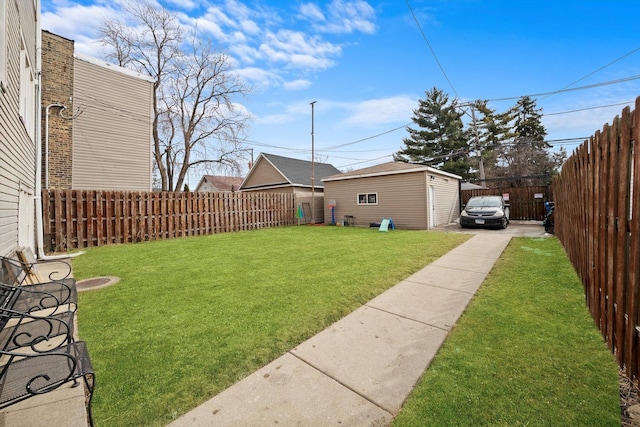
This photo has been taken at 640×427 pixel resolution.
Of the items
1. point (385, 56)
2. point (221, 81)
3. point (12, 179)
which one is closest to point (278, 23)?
point (385, 56)

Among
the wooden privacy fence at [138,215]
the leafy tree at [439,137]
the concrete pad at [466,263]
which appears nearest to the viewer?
the concrete pad at [466,263]

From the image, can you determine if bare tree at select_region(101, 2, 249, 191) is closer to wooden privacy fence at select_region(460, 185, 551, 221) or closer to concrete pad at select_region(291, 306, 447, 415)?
wooden privacy fence at select_region(460, 185, 551, 221)

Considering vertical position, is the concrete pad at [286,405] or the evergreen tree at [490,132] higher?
the evergreen tree at [490,132]

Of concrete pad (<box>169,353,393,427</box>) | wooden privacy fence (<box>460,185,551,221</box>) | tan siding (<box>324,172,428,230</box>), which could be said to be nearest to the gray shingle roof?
tan siding (<box>324,172,428,230</box>)

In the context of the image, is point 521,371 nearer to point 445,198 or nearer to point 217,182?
point 445,198

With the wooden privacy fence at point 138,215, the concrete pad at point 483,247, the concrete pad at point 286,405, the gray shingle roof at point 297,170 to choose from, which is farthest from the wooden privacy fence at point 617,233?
the gray shingle roof at point 297,170

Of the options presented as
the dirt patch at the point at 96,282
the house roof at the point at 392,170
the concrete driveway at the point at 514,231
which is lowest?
the dirt patch at the point at 96,282

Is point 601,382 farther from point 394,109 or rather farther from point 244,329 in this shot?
point 394,109

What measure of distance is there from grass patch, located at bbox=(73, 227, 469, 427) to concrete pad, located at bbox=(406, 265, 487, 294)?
27cm

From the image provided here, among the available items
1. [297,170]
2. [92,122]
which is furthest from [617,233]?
[297,170]

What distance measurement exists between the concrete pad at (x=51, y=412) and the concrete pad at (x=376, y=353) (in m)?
1.55

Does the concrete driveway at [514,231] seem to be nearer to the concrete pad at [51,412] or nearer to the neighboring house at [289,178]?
the neighboring house at [289,178]

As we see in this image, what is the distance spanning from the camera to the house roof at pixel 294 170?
19828 millimetres

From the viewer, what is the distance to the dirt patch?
4.55 meters
